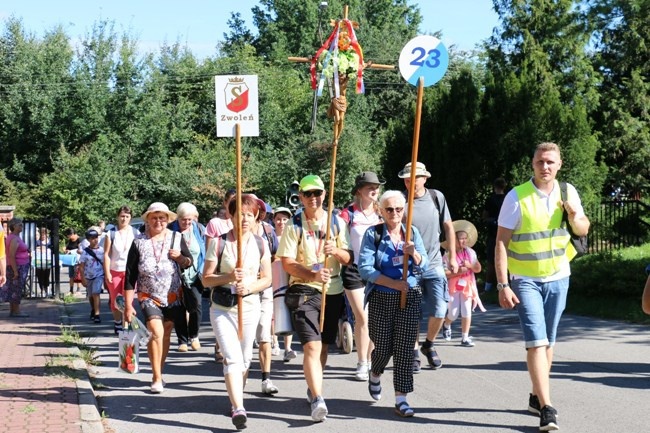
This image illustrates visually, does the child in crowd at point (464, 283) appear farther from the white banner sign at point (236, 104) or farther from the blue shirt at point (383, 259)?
the white banner sign at point (236, 104)

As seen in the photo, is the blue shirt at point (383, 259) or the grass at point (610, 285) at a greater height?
the blue shirt at point (383, 259)

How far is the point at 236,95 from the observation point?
7.79m

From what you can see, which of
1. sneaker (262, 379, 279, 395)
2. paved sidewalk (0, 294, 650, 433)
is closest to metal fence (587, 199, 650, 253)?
paved sidewalk (0, 294, 650, 433)

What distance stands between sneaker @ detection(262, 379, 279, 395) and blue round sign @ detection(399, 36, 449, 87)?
2.98 metres

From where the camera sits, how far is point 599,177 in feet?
65.7

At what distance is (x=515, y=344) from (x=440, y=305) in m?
2.66

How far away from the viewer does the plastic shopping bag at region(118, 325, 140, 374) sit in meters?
8.72

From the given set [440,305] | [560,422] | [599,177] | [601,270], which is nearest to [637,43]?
[599,177]

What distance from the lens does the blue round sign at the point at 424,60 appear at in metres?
8.01

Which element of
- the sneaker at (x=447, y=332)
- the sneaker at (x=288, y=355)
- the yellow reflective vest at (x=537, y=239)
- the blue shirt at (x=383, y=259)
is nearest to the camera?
the yellow reflective vest at (x=537, y=239)

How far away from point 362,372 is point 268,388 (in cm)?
103

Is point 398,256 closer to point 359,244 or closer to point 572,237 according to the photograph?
point 572,237

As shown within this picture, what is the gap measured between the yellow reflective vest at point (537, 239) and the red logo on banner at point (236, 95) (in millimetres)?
2394

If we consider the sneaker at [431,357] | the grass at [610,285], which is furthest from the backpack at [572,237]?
the grass at [610,285]
